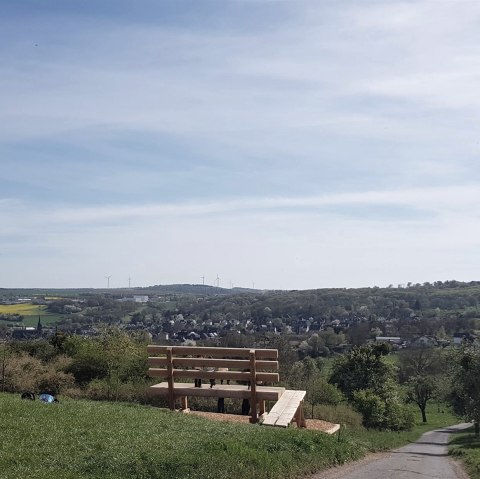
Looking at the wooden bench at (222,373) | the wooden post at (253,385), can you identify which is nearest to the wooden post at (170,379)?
the wooden bench at (222,373)

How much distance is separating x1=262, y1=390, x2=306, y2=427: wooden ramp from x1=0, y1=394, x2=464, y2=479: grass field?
2.99 ft

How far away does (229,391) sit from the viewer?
600 inches

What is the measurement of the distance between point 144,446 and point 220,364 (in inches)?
200

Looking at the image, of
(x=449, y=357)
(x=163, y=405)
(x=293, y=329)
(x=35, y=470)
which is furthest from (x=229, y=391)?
(x=293, y=329)

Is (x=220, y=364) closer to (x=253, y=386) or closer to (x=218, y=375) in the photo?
(x=218, y=375)

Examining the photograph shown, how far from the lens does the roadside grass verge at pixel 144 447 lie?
8.68 meters

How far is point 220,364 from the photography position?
49.1ft

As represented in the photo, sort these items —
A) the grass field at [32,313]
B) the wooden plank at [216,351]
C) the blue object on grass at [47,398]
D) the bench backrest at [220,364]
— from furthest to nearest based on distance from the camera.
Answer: the grass field at [32,313] < the blue object on grass at [47,398] < the wooden plank at [216,351] < the bench backrest at [220,364]

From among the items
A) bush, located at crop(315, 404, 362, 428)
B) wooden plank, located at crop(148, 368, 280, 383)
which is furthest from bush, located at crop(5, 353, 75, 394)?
bush, located at crop(315, 404, 362, 428)

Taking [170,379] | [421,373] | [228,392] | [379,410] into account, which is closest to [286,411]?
[228,392]

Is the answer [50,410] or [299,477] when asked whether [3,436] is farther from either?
[299,477]

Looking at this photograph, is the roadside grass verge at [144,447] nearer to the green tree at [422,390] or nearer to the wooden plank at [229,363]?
the wooden plank at [229,363]

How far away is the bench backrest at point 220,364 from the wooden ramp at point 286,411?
76cm

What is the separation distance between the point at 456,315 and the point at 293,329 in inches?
1769
